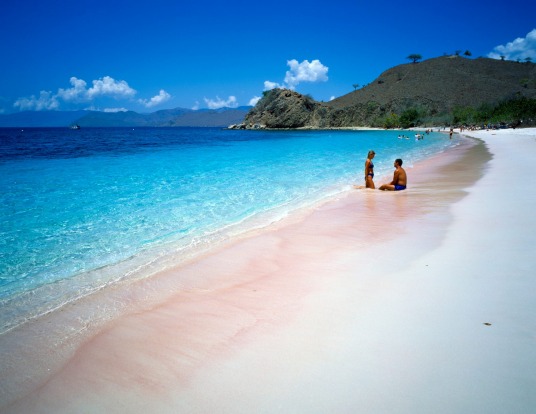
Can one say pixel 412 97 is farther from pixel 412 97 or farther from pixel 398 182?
pixel 398 182

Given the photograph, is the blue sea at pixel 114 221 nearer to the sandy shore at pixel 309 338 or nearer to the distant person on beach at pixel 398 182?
the sandy shore at pixel 309 338

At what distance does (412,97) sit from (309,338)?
5574 inches

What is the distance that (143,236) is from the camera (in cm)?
738

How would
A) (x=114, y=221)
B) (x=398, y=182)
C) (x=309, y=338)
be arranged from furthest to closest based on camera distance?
(x=398, y=182)
(x=114, y=221)
(x=309, y=338)

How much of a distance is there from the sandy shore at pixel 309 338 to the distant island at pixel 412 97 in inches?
3910

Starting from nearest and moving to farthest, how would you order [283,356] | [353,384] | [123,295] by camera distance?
1. [353,384]
2. [283,356]
3. [123,295]

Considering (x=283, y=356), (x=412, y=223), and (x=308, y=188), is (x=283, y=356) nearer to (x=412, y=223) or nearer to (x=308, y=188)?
(x=412, y=223)

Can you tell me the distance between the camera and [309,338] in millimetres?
3119

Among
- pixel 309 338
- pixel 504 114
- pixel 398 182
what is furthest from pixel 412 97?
pixel 309 338

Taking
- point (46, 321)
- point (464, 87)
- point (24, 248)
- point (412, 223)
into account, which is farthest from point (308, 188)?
point (464, 87)

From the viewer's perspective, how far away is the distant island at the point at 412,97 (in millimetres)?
113400

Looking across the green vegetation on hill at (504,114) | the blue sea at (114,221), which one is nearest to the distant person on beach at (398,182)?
the blue sea at (114,221)

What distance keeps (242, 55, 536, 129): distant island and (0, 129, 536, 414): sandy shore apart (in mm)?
99308

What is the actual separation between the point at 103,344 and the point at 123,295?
1.23 m
